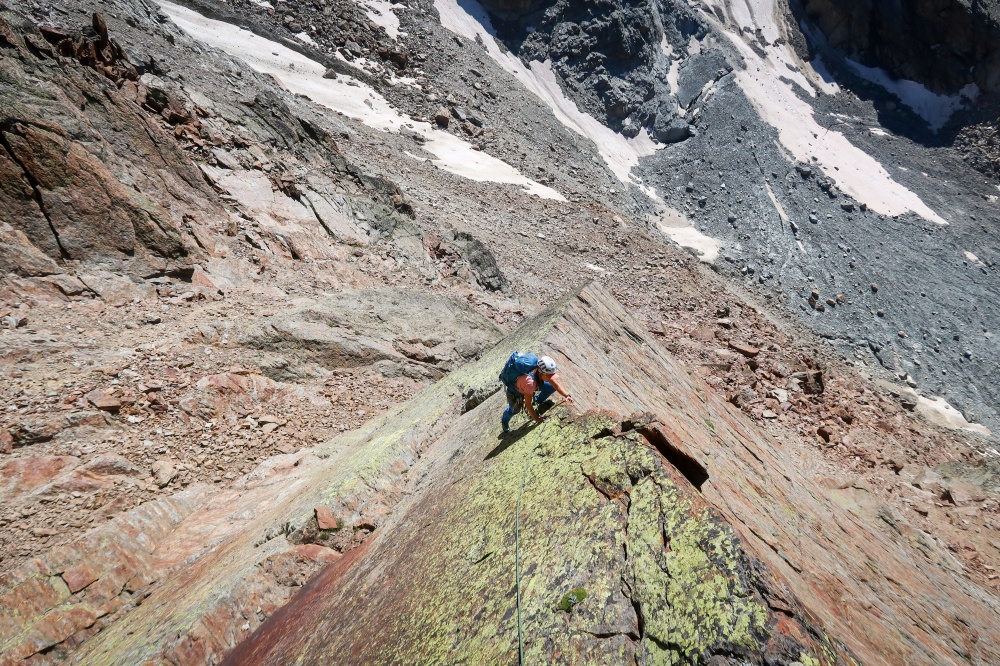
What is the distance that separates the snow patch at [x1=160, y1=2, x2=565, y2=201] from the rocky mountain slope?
107 inches

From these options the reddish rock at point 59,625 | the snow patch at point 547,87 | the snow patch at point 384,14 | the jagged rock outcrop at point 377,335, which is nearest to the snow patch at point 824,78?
the snow patch at point 547,87

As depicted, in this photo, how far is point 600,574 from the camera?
2768mm

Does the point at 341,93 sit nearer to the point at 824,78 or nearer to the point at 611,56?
the point at 611,56

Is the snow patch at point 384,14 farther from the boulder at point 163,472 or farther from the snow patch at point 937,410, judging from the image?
the boulder at point 163,472

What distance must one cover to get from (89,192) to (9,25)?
449cm

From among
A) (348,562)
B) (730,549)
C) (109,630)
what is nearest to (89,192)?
(109,630)

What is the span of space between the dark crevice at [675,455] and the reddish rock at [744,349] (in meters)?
14.5

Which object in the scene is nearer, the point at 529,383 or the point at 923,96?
the point at 529,383

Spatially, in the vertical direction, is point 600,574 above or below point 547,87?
below

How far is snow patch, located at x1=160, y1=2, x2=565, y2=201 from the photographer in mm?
30516

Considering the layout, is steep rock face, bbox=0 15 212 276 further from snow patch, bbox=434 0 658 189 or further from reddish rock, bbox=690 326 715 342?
snow patch, bbox=434 0 658 189

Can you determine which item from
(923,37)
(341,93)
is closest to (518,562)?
(341,93)

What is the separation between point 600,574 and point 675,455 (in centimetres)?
120

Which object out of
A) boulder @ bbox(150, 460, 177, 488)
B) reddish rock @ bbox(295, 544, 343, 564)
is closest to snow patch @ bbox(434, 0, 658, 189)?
boulder @ bbox(150, 460, 177, 488)
